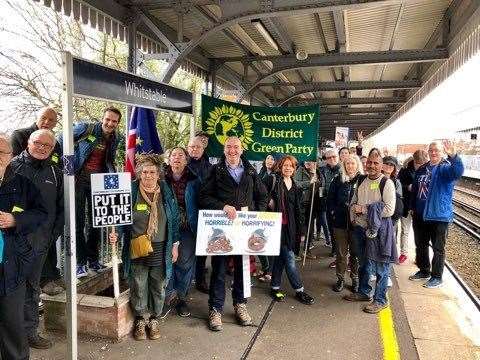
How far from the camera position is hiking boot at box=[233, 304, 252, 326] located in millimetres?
4414

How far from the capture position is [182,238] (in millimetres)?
4660

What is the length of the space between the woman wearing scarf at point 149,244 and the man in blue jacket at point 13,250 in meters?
1.03

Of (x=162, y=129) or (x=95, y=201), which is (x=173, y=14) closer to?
(x=95, y=201)

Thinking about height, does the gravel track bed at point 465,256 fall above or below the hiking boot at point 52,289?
below

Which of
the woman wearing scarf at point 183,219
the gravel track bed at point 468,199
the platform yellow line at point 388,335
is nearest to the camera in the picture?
the platform yellow line at point 388,335

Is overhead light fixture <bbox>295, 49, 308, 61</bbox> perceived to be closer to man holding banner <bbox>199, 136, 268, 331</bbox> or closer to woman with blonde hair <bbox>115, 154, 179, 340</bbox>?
man holding banner <bbox>199, 136, 268, 331</bbox>

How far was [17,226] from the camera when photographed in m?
2.97

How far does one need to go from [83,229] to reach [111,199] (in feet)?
4.74

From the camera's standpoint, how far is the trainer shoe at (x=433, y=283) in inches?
230

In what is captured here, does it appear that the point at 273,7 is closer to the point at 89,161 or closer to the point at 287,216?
the point at 287,216

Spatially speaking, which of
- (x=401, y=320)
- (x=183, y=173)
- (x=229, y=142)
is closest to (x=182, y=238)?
(x=183, y=173)

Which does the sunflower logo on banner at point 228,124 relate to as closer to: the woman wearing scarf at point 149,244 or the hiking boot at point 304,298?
the woman wearing scarf at point 149,244

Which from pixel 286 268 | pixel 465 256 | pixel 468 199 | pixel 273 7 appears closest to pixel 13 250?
pixel 286 268

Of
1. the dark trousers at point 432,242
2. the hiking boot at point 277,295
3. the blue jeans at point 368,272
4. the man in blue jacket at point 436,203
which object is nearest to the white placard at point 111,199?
the hiking boot at point 277,295
